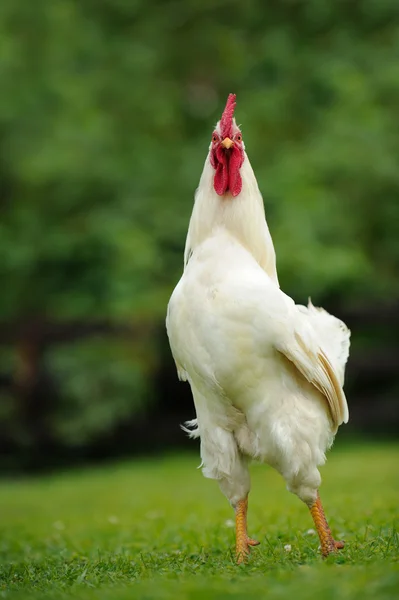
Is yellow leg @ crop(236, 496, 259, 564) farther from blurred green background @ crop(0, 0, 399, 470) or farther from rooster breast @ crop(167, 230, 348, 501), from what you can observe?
blurred green background @ crop(0, 0, 399, 470)

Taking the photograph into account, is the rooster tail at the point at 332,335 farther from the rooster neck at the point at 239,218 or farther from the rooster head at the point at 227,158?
the rooster head at the point at 227,158

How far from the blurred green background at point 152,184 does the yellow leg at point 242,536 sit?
9109 millimetres

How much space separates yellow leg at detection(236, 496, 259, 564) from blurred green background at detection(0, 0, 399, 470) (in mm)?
9109

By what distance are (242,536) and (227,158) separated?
2318 mm

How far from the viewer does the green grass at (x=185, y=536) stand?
178 inches

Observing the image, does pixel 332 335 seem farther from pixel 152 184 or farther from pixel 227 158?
pixel 152 184

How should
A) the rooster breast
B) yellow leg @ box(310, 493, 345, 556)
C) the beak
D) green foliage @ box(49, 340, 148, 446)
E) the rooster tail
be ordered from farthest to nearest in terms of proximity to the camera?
green foliage @ box(49, 340, 148, 446)
the rooster tail
the beak
yellow leg @ box(310, 493, 345, 556)
the rooster breast

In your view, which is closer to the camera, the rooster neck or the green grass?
the green grass

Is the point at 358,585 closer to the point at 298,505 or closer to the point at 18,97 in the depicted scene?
the point at 298,505

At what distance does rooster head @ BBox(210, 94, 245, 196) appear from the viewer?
5.95 metres

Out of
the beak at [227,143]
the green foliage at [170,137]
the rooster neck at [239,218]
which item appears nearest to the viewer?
the beak at [227,143]

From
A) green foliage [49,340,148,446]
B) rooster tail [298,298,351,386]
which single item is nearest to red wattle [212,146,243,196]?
rooster tail [298,298,351,386]

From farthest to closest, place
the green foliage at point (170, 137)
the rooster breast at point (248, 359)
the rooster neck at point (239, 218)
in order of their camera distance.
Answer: the green foliage at point (170, 137), the rooster neck at point (239, 218), the rooster breast at point (248, 359)

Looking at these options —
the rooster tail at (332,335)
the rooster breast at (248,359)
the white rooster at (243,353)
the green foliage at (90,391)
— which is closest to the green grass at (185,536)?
the white rooster at (243,353)
